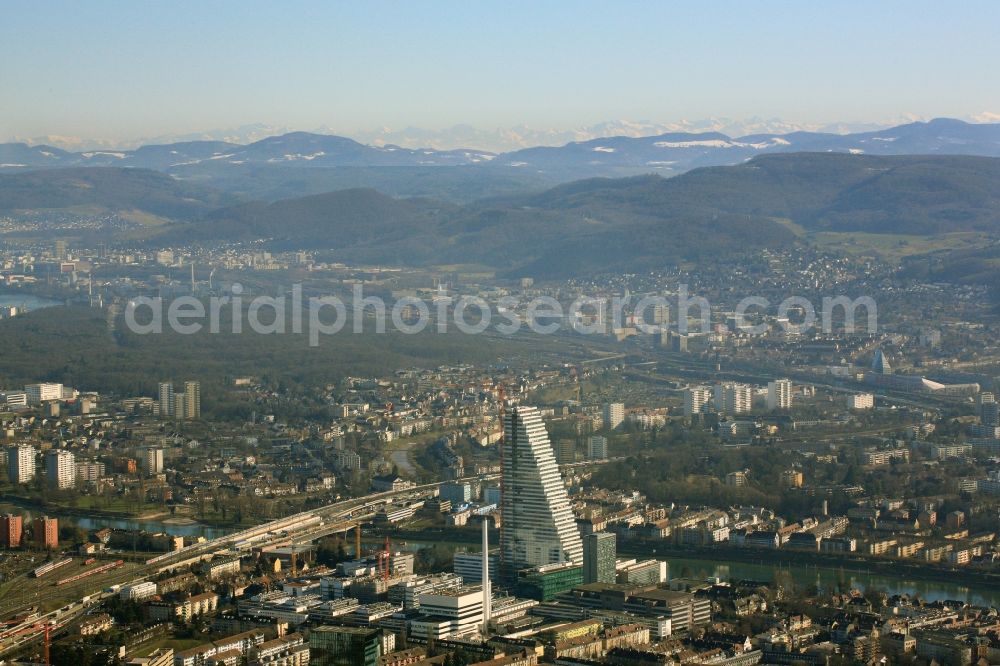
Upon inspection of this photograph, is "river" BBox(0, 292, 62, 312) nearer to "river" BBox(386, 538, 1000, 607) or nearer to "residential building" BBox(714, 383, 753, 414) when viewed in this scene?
"residential building" BBox(714, 383, 753, 414)

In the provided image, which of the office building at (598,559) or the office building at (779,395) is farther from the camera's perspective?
the office building at (779,395)

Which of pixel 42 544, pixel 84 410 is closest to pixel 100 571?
pixel 42 544

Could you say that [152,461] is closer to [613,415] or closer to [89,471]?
[89,471]

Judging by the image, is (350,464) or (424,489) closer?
(424,489)

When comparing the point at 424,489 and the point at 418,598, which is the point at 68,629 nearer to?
the point at 418,598

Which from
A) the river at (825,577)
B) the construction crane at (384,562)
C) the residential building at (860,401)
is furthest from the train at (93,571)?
the residential building at (860,401)

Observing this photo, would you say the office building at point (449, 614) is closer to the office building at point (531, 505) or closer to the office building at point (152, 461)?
the office building at point (531, 505)

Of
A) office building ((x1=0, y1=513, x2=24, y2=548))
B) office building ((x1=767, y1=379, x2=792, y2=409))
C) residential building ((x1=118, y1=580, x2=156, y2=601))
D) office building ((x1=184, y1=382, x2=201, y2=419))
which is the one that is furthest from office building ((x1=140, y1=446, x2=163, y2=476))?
office building ((x1=767, y1=379, x2=792, y2=409))
